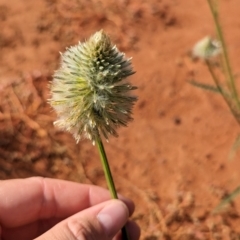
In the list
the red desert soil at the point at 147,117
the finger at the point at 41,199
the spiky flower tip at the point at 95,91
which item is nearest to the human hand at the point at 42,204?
the finger at the point at 41,199

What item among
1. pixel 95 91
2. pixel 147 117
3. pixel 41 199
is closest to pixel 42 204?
pixel 41 199

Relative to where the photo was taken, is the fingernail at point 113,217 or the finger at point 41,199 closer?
the fingernail at point 113,217

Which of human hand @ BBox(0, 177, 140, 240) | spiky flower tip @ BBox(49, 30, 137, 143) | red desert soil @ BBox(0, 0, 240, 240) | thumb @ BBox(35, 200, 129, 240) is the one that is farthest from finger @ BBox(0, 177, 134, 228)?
red desert soil @ BBox(0, 0, 240, 240)

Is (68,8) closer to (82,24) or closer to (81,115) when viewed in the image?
(82,24)

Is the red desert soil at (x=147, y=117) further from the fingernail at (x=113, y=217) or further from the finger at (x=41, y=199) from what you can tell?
the fingernail at (x=113, y=217)

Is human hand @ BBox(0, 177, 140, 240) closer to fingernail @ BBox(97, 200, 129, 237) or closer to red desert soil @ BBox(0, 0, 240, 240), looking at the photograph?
fingernail @ BBox(97, 200, 129, 237)

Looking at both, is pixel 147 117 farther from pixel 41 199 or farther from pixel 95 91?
pixel 95 91

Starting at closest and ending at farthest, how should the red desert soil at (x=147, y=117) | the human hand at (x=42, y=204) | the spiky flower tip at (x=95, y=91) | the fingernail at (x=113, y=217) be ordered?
the spiky flower tip at (x=95, y=91), the fingernail at (x=113, y=217), the human hand at (x=42, y=204), the red desert soil at (x=147, y=117)
